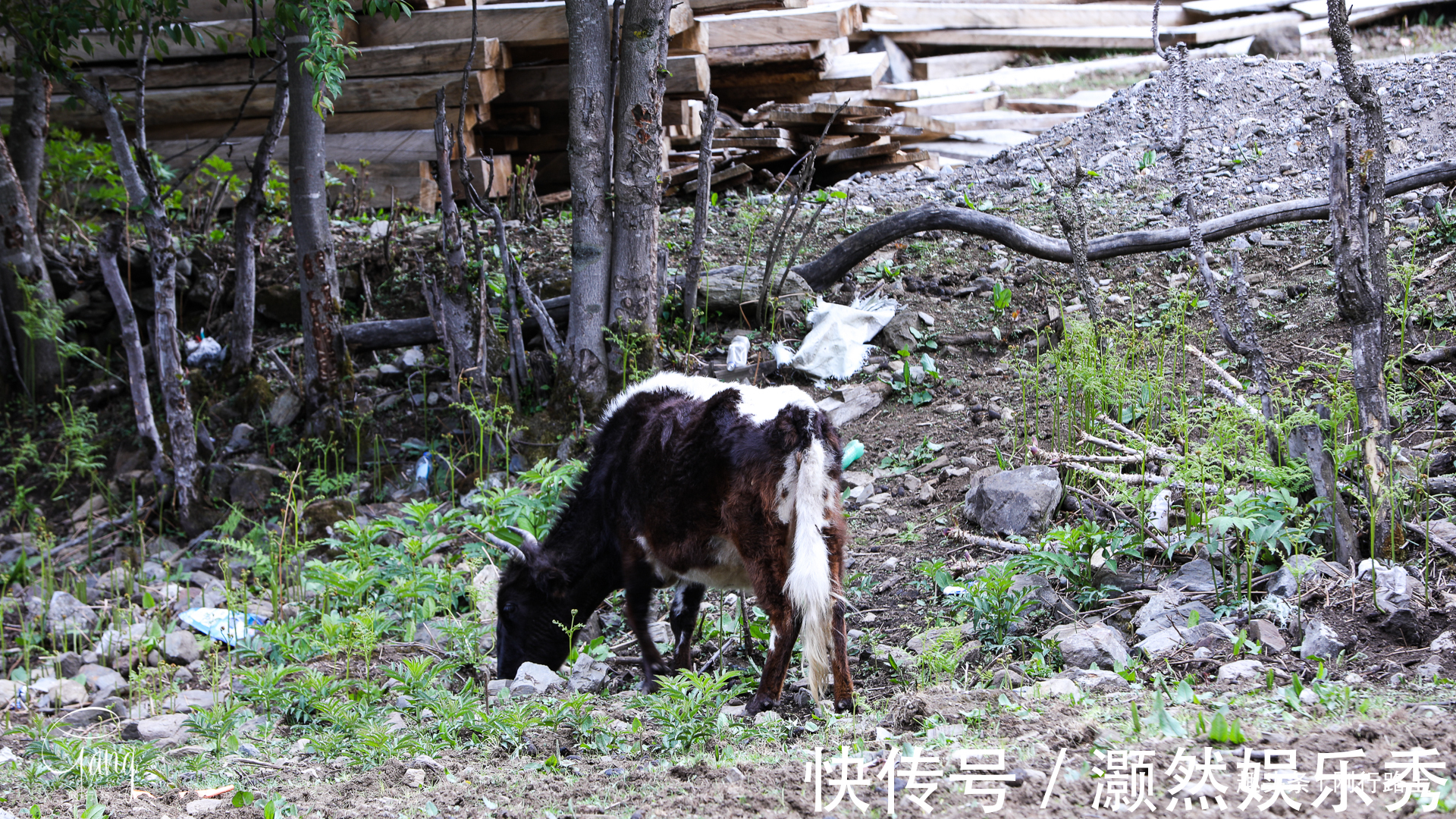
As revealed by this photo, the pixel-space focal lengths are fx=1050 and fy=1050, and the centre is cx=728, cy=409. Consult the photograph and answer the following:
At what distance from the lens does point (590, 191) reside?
719cm

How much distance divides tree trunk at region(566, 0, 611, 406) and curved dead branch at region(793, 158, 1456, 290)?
67.3 inches

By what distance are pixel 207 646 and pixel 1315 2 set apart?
50.7 feet

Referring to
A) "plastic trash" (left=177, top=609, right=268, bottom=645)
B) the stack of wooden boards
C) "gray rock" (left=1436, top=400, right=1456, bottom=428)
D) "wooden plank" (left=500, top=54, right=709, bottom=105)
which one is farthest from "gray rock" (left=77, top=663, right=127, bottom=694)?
"gray rock" (left=1436, top=400, right=1456, bottom=428)

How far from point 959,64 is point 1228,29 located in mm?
3498

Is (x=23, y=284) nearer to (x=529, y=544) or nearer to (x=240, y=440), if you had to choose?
(x=240, y=440)

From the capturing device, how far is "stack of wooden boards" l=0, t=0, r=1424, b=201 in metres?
9.34

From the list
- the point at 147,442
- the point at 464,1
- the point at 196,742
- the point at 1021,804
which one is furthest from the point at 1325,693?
the point at 464,1

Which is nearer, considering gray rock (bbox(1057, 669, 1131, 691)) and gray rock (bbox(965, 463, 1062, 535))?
gray rock (bbox(1057, 669, 1131, 691))

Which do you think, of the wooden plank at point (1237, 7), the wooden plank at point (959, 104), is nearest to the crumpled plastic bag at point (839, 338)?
the wooden plank at point (959, 104)

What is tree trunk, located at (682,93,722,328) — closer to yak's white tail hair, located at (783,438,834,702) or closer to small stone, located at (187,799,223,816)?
yak's white tail hair, located at (783,438,834,702)

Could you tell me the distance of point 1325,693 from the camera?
10.4 ft

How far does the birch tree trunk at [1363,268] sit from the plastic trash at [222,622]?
5.45 meters

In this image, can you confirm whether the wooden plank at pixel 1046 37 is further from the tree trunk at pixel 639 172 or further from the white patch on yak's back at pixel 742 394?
the white patch on yak's back at pixel 742 394

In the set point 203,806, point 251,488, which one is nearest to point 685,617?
point 203,806
